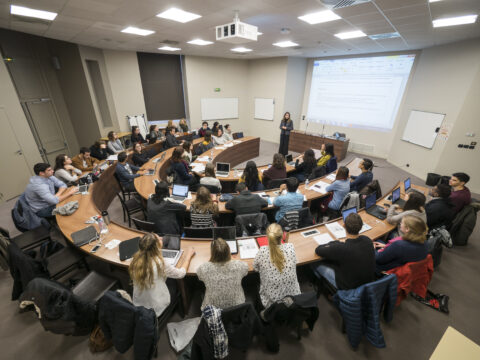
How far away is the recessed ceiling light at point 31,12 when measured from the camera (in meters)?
3.58

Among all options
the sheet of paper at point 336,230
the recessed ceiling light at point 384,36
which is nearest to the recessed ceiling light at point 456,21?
the recessed ceiling light at point 384,36

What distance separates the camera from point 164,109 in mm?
9789

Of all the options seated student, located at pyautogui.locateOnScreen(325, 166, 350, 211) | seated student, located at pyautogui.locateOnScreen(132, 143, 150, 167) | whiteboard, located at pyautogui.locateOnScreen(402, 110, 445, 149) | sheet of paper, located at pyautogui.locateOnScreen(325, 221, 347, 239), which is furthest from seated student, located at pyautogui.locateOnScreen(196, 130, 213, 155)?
whiteboard, located at pyautogui.locateOnScreen(402, 110, 445, 149)

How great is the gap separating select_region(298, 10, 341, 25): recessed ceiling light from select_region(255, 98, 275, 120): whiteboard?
243 inches

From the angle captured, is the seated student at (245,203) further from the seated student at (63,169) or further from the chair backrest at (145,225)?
the seated student at (63,169)

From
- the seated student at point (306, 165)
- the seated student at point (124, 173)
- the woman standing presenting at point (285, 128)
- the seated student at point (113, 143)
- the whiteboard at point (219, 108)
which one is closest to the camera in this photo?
the seated student at point (124, 173)

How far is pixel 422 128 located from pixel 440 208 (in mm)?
4911

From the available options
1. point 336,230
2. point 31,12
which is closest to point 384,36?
point 336,230

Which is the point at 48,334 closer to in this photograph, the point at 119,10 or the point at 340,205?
the point at 340,205

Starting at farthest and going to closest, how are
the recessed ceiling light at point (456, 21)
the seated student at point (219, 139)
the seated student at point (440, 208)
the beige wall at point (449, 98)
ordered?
the seated student at point (219, 139) → the beige wall at point (449, 98) → the recessed ceiling light at point (456, 21) → the seated student at point (440, 208)

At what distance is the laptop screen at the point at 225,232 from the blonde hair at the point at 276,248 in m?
0.74

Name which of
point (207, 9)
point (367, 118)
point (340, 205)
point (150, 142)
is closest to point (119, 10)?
point (207, 9)

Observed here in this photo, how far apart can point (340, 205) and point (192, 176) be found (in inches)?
124

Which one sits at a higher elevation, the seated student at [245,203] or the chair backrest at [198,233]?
the seated student at [245,203]
